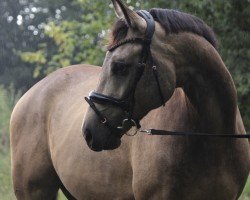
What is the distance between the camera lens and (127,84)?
12.3 ft

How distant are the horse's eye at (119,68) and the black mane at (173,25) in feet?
0.53

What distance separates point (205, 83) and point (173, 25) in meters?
0.40

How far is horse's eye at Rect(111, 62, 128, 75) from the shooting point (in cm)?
374

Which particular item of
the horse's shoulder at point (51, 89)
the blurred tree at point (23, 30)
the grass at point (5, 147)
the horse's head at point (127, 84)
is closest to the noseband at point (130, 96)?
the horse's head at point (127, 84)

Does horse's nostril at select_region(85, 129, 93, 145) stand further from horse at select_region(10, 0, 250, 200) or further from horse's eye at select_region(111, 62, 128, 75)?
horse's eye at select_region(111, 62, 128, 75)

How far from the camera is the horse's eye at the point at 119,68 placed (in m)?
3.74

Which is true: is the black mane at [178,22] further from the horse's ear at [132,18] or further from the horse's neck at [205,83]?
the horse's ear at [132,18]

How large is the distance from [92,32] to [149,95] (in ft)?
25.9

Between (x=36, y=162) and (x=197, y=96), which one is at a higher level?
(x=197, y=96)

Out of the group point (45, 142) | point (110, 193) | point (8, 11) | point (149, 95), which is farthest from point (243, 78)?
point (8, 11)

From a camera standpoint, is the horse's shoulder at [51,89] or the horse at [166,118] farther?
the horse's shoulder at [51,89]

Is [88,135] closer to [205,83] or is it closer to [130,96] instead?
[130,96]

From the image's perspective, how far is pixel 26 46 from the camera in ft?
132

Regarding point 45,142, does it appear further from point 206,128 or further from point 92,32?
point 92,32
